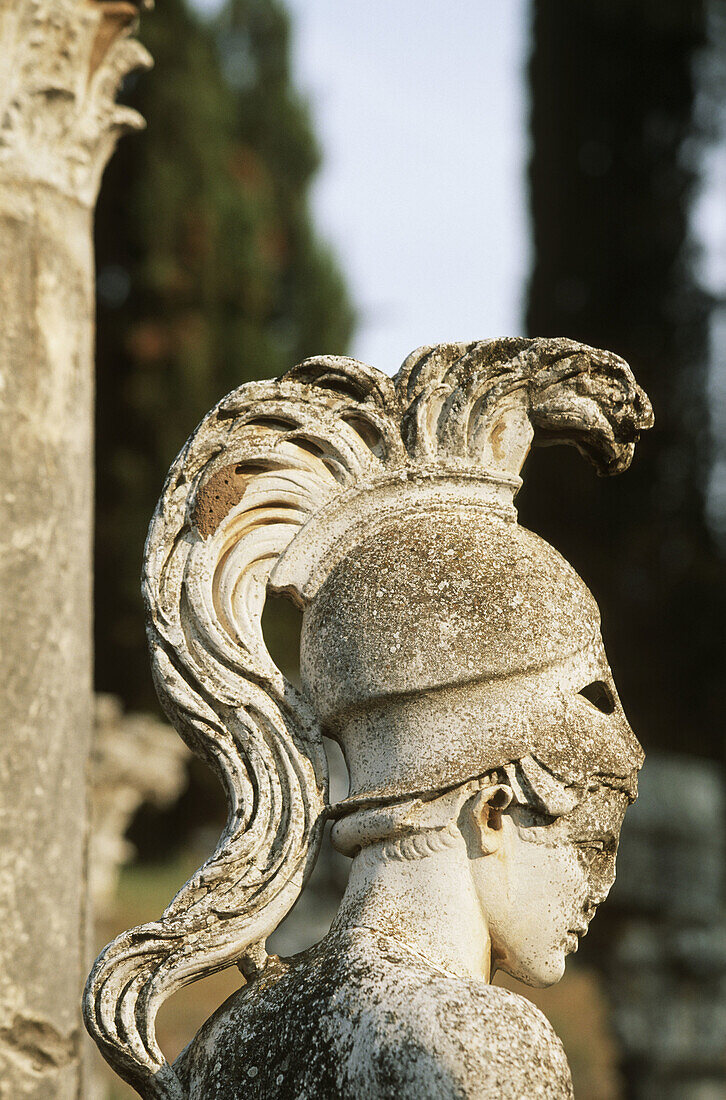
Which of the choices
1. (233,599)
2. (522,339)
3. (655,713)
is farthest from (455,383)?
(655,713)

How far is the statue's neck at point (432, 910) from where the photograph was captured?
217cm

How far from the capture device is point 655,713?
1370 centimetres

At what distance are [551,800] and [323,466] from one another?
29.4 inches

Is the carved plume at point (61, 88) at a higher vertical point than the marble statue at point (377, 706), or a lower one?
higher

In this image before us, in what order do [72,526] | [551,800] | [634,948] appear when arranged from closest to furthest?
[551,800], [72,526], [634,948]

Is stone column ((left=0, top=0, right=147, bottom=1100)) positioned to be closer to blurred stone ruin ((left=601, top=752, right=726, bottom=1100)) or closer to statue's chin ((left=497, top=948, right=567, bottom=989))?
statue's chin ((left=497, top=948, right=567, bottom=989))

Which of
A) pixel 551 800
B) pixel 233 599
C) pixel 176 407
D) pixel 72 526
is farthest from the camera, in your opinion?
pixel 176 407

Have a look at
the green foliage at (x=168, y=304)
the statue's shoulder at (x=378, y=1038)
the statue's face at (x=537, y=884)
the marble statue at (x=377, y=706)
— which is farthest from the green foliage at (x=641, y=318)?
the statue's shoulder at (x=378, y=1038)

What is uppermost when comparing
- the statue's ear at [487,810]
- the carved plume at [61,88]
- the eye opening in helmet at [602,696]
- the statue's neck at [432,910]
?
the carved plume at [61,88]

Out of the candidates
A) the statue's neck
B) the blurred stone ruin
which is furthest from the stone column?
the blurred stone ruin

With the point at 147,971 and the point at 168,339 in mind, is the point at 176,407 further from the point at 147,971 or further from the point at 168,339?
the point at 147,971

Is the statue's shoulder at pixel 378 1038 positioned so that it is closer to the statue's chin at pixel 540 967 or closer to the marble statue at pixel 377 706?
the marble statue at pixel 377 706

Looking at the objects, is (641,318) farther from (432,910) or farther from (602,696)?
(432,910)

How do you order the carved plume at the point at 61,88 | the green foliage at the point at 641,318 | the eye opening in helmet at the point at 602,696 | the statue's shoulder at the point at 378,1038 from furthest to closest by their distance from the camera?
the green foliage at the point at 641,318 → the carved plume at the point at 61,88 → the eye opening in helmet at the point at 602,696 → the statue's shoulder at the point at 378,1038
